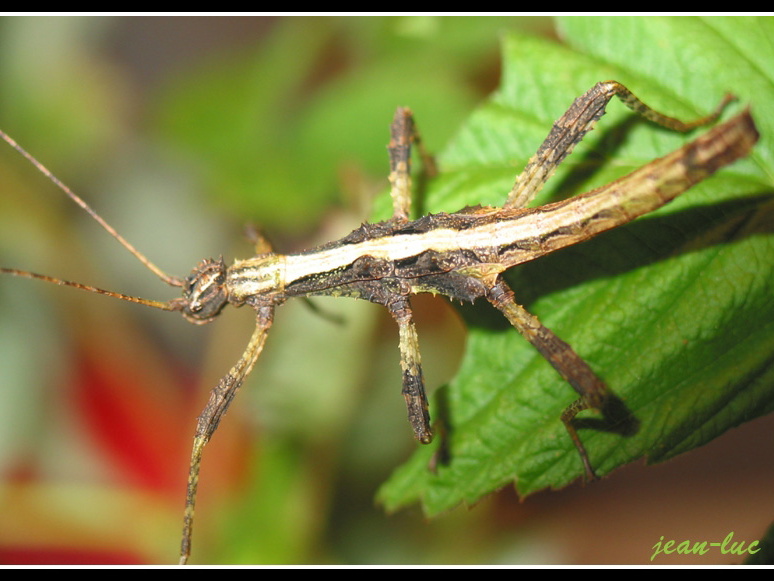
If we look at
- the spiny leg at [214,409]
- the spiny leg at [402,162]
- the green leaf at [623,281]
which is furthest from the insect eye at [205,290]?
the green leaf at [623,281]

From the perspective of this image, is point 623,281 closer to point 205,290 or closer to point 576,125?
point 576,125

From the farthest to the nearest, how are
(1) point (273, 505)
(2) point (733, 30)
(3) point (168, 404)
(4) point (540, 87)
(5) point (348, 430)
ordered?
(3) point (168, 404) < (5) point (348, 430) < (1) point (273, 505) < (4) point (540, 87) < (2) point (733, 30)

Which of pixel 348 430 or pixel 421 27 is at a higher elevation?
pixel 421 27

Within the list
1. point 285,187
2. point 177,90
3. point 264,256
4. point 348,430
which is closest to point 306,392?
point 348,430

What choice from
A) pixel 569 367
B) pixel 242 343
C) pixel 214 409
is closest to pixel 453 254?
pixel 569 367

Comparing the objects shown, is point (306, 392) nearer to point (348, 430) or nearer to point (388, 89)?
point (348, 430)

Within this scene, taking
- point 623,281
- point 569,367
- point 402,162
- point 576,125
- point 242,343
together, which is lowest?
point 569,367
